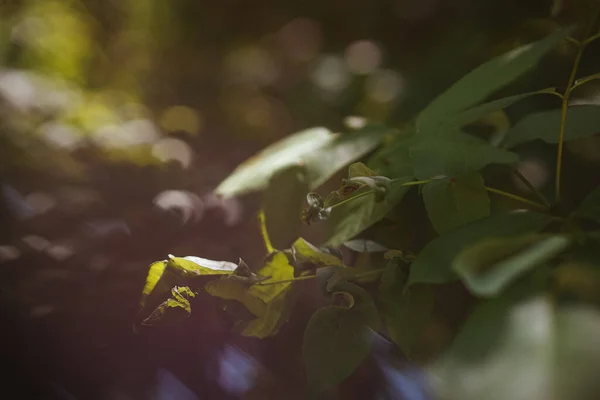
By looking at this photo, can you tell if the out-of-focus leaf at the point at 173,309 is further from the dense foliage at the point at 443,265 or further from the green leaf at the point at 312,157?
the green leaf at the point at 312,157

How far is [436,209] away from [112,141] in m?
0.41

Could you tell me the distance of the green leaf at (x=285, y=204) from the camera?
308mm

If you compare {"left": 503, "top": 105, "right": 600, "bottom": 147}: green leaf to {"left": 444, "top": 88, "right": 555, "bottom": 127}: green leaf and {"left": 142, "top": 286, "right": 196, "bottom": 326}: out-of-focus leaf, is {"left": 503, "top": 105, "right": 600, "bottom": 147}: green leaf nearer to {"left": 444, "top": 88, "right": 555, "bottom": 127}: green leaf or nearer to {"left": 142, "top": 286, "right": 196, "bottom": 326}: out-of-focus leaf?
{"left": 444, "top": 88, "right": 555, "bottom": 127}: green leaf

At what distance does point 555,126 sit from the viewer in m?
0.31

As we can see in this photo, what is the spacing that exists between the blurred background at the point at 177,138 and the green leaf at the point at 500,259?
11 cm

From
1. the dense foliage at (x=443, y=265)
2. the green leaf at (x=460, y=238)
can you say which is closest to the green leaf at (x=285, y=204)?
the dense foliage at (x=443, y=265)

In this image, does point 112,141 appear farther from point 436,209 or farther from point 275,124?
point 436,209

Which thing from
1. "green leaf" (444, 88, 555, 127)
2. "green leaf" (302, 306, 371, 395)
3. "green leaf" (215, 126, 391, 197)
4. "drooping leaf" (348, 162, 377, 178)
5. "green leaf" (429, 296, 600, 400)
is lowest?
"green leaf" (429, 296, 600, 400)

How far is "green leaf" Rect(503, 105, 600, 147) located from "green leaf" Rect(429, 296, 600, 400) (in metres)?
0.16

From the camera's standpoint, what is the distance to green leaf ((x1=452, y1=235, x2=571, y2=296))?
0.50 feet

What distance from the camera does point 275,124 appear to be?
0.72 m

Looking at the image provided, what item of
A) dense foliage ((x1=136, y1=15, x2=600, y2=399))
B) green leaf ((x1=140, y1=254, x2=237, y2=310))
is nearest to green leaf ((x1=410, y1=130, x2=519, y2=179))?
dense foliage ((x1=136, y1=15, x2=600, y2=399))

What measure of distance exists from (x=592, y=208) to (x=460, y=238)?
0.22 feet

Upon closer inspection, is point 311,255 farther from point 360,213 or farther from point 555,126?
point 555,126
